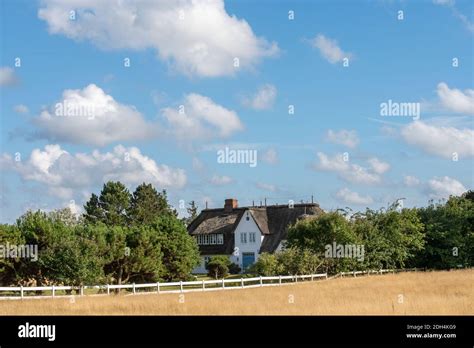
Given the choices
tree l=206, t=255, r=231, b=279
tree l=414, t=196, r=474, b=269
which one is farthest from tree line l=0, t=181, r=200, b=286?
tree l=414, t=196, r=474, b=269

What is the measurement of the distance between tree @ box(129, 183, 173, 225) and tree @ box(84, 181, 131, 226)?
5.45 feet

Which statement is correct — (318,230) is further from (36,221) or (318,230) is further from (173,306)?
(173,306)

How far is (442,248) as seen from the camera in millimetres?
61250

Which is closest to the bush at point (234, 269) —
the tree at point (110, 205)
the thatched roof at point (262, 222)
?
the thatched roof at point (262, 222)

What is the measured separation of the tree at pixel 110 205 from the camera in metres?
95.8

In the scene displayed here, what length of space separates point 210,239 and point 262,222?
680 cm

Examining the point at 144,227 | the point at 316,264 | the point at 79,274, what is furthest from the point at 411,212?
the point at 79,274

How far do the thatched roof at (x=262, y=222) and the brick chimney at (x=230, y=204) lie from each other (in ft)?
1.42

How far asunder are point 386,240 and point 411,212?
17.1 feet

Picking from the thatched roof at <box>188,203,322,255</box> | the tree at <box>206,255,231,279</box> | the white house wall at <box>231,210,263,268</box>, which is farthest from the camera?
the white house wall at <box>231,210,263,268</box>

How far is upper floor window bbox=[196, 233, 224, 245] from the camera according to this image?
253ft
